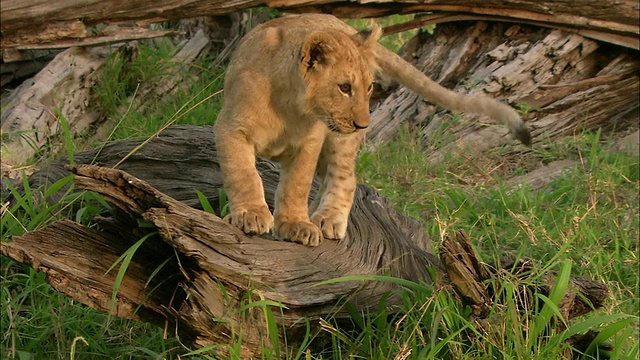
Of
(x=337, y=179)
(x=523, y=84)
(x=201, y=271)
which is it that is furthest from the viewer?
(x=523, y=84)

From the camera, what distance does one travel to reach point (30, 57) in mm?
6922

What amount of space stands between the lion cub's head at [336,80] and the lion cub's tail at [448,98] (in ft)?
2.03

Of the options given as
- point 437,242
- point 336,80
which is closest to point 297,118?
point 336,80

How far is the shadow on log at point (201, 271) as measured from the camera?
3307 millimetres

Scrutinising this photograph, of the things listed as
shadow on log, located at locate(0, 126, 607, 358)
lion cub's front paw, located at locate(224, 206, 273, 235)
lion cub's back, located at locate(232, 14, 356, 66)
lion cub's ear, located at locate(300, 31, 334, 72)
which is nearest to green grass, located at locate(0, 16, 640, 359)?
shadow on log, located at locate(0, 126, 607, 358)

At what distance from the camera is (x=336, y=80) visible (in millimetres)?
4039

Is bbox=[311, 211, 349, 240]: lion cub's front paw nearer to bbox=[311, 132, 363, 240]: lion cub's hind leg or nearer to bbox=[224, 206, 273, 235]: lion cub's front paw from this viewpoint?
bbox=[311, 132, 363, 240]: lion cub's hind leg

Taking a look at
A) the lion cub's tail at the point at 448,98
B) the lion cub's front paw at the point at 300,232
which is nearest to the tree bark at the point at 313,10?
the lion cub's tail at the point at 448,98

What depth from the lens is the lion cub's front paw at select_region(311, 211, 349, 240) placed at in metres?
4.23

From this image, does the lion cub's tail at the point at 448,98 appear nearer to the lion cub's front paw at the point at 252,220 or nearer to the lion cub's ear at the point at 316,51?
the lion cub's ear at the point at 316,51

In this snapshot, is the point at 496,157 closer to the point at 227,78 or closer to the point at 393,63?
the point at 393,63

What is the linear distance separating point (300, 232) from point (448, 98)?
A: 1203 millimetres

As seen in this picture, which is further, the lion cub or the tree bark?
the tree bark

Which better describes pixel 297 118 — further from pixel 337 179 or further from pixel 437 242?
pixel 437 242
